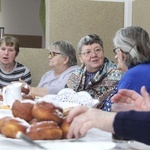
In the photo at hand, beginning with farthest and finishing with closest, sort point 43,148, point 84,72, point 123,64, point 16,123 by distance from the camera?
point 84,72
point 123,64
point 16,123
point 43,148

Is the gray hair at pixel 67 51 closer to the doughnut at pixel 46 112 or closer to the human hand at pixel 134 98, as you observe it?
the human hand at pixel 134 98

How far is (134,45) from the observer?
7.54 feet

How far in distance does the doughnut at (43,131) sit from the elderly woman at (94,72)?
1.77 m

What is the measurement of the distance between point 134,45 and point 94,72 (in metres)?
0.62

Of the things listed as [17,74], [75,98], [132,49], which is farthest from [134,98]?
[17,74]

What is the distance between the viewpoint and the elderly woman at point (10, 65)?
3635 mm

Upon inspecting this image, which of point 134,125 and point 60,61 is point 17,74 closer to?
point 60,61

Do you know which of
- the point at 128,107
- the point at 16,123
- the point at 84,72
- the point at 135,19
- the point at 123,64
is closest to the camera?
the point at 16,123

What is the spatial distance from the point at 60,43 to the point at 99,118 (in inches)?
106

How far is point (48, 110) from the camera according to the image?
3.11 feet

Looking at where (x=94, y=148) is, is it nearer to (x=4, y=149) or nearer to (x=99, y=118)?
(x=99, y=118)

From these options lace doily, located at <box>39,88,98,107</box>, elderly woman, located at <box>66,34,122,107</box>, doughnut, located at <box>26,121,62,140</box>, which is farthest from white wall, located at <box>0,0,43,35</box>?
doughnut, located at <box>26,121,62,140</box>

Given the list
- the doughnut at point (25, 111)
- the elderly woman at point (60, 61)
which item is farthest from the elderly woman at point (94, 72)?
the doughnut at point (25, 111)

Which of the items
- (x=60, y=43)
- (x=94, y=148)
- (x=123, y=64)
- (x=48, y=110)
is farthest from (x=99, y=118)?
(x=60, y=43)
